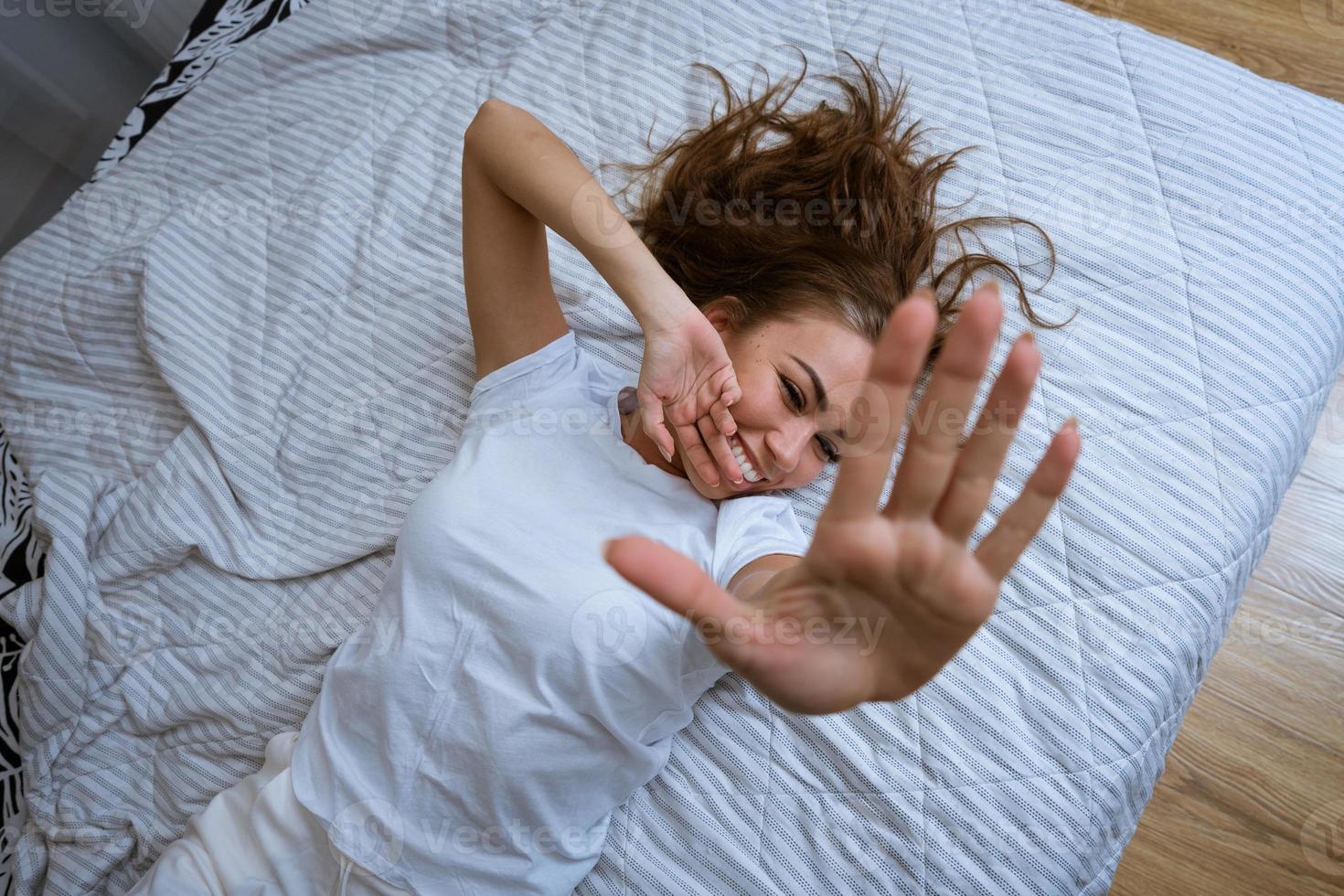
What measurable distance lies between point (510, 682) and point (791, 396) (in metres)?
0.38

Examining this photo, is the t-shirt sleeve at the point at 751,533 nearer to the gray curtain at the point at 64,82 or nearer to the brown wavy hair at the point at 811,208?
the brown wavy hair at the point at 811,208

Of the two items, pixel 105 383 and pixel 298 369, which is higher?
pixel 298 369

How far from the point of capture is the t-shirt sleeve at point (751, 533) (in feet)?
2.66

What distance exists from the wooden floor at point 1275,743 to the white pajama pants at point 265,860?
1002mm

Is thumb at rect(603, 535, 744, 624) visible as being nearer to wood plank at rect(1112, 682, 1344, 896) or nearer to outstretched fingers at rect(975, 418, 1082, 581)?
outstretched fingers at rect(975, 418, 1082, 581)

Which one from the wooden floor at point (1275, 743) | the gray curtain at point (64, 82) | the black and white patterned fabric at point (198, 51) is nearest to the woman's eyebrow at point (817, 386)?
the wooden floor at point (1275, 743)

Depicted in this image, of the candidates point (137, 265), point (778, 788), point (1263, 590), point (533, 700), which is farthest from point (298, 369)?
point (1263, 590)

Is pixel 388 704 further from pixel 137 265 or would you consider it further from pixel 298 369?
pixel 137 265

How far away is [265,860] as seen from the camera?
0.86m

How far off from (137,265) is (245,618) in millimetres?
509

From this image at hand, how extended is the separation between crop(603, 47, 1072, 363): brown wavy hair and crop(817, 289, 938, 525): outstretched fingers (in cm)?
43

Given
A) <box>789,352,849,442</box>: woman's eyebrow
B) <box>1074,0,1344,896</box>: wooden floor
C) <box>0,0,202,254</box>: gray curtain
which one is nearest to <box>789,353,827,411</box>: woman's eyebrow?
<box>789,352,849,442</box>: woman's eyebrow

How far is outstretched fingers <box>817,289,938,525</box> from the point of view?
1.55ft

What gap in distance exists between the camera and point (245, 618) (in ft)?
3.43
